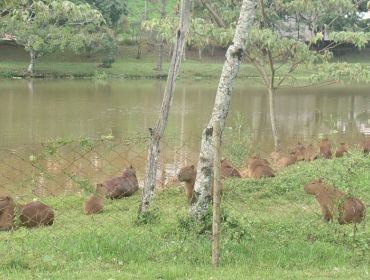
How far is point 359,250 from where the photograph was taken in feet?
21.7

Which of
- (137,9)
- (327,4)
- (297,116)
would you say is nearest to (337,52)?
(137,9)

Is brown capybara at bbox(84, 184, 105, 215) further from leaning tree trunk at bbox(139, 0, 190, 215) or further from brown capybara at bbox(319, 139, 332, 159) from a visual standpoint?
brown capybara at bbox(319, 139, 332, 159)

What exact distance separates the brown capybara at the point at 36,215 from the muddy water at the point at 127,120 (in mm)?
712

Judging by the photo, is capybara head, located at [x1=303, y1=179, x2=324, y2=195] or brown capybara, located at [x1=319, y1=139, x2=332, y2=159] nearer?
capybara head, located at [x1=303, y1=179, x2=324, y2=195]

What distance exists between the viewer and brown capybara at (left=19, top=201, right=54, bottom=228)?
334 inches

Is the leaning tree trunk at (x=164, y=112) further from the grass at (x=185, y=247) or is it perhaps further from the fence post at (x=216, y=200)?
the fence post at (x=216, y=200)

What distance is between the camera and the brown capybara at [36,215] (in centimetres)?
849

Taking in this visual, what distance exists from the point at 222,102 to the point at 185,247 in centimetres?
190

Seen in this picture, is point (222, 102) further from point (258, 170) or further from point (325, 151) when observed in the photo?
point (325, 151)

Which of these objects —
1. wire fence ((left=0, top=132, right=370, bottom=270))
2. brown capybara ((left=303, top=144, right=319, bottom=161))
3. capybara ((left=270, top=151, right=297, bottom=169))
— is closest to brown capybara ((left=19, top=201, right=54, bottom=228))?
wire fence ((left=0, top=132, right=370, bottom=270))

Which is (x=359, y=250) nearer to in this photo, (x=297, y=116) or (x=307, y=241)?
(x=307, y=241)

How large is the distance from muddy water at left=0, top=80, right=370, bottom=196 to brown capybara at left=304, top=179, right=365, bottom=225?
2.83 metres

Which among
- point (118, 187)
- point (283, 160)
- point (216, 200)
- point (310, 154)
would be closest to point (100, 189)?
point (118, 187)

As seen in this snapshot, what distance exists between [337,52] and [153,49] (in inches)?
781
